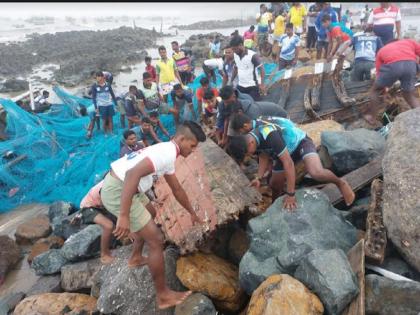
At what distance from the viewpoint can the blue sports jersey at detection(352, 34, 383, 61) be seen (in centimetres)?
714

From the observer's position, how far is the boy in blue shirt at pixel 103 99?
8.57m

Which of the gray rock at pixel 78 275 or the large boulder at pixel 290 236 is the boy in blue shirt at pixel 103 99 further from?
the large boulder at pixel 290 236

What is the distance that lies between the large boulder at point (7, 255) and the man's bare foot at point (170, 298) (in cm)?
319

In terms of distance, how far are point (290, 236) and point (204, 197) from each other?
109 cm

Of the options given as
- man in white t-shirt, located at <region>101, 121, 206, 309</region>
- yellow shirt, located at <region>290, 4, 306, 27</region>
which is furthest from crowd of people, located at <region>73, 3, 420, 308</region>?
yellow shirt, located at <region>290, 4, 306, 27</region>

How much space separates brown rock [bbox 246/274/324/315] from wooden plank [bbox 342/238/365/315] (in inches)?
9.2

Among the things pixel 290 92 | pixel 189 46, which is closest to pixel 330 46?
pixel 290 92

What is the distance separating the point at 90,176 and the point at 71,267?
2.84 m

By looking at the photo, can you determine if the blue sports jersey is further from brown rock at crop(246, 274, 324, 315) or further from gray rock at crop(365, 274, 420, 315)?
brown rock at crop(246, 274, 324, 315)

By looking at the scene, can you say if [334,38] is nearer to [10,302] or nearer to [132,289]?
[132,289]

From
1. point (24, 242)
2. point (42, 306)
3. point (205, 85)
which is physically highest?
point (205, 85)

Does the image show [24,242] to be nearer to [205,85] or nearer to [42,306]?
[42,306]

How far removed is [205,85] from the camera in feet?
23.4

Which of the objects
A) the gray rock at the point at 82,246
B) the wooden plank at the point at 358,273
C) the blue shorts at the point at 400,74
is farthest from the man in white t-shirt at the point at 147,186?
the blue shorts at the point at 400,74
